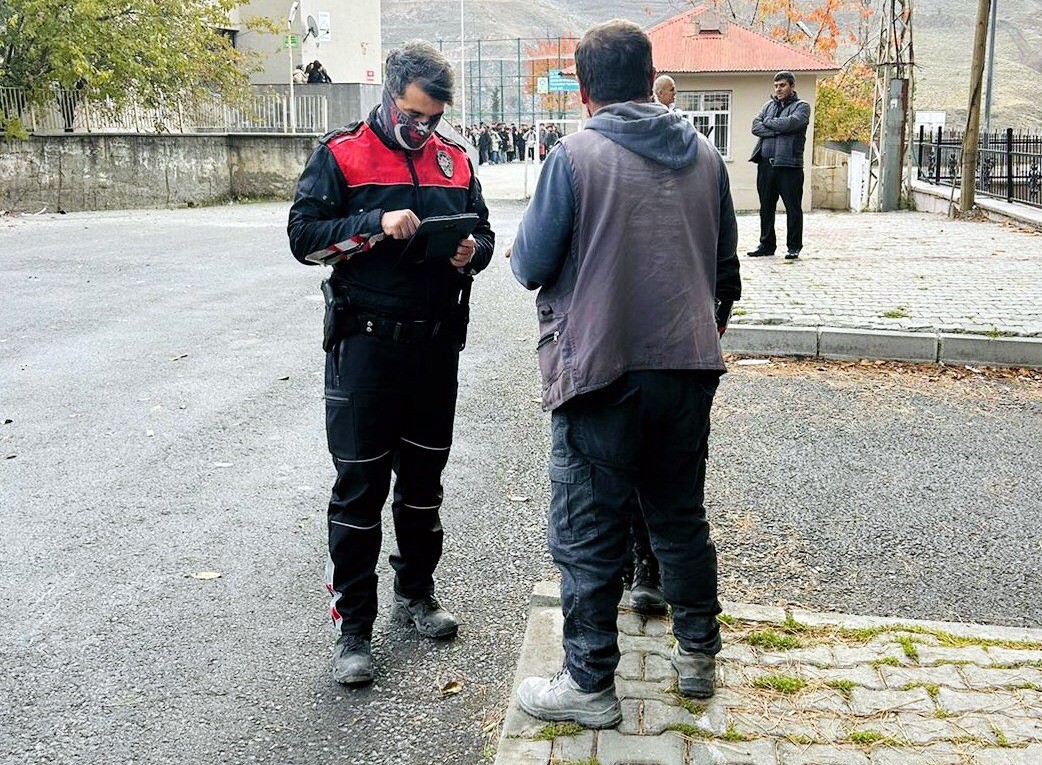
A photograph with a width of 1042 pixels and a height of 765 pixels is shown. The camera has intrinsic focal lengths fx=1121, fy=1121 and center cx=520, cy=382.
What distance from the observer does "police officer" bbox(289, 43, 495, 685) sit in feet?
12.2

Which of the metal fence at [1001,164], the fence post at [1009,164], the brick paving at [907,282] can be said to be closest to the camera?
the brick paving at [907,282]

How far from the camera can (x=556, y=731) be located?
3264mm

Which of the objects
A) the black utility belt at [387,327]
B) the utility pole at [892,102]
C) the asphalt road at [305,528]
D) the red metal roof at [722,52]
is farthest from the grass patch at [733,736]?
the red metal roof at [722,52]

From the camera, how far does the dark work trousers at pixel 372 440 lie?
149 inches

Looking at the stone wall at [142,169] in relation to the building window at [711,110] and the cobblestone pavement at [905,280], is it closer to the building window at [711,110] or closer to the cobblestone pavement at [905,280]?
the building window at [711,110]

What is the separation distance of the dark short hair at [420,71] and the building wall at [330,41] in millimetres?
34246

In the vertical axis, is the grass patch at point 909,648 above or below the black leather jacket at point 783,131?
below

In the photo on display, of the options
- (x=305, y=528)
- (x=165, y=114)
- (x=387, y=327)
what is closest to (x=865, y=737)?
(x=387, y=327)

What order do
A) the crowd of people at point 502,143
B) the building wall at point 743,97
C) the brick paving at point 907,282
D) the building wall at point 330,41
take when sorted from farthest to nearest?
the crowd of people at point 502,143 → the building wall at point 330,41 → the building wall at point 743,97 → the brick paving at point 907,282

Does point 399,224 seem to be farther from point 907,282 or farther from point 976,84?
point 976,84

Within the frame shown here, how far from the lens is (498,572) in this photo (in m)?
4.73

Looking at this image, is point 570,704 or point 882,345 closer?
Answer: point 570,704

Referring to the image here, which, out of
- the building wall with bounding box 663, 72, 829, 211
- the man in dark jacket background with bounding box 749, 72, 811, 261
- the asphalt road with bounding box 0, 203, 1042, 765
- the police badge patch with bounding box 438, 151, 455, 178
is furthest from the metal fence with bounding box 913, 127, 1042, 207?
the police badge patch with bounding box 438, 151, 455, 178

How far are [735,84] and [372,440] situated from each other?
25668 millimetres
